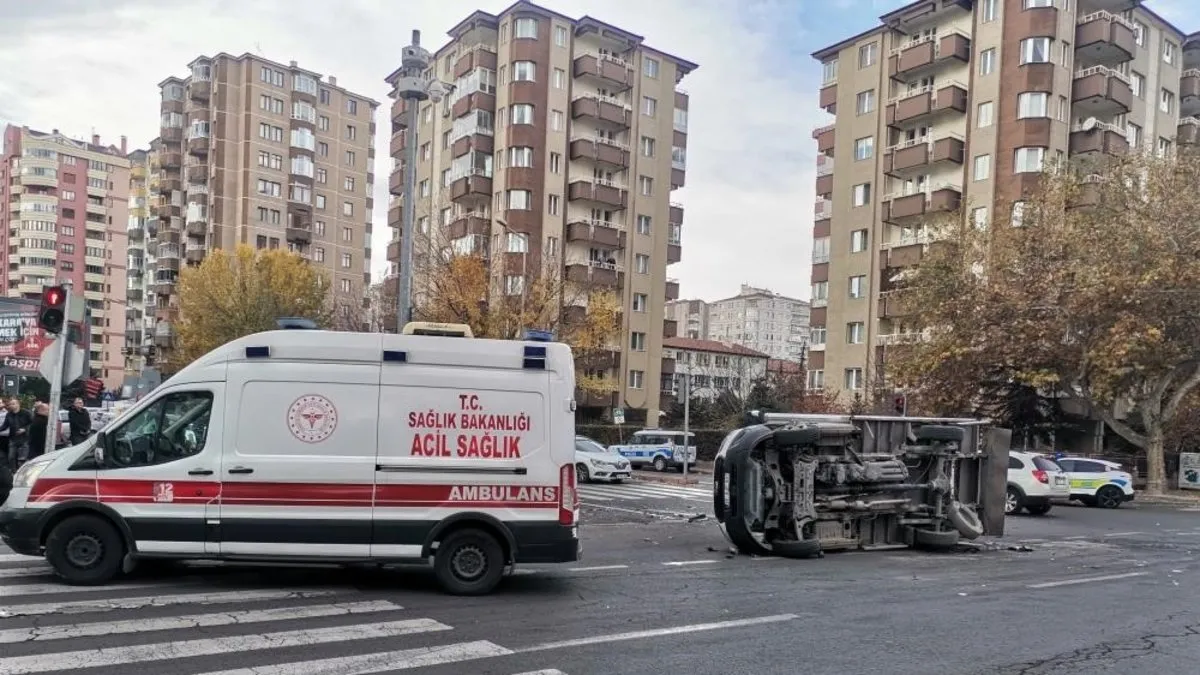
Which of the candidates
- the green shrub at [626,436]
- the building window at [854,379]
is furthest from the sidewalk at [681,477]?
the building window at [854,379]

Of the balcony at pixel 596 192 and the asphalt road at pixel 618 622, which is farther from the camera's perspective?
the balcony at pixel 596 192

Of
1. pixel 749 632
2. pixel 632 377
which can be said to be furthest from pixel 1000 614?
pixel 632 377

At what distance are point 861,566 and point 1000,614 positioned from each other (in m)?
3.21

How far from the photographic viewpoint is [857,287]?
5256cm

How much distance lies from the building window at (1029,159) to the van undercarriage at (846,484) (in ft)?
116

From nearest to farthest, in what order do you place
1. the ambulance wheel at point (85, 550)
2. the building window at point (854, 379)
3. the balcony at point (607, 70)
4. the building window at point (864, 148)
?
the ambulance wheel at point (85, 550) → the building window at point (854, 379) → the building window at point (864, 148) → the balcony at point (607, 70)

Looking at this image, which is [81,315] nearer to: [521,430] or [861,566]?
[521,430]

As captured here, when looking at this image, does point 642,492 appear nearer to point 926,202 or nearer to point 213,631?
point 213,631

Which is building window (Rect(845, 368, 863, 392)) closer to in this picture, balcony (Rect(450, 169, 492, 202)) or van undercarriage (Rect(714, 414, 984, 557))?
balcony (Rect(450, 169, 492, 202))

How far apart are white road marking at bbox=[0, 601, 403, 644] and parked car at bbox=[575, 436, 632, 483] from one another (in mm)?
18575

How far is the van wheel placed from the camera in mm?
8883

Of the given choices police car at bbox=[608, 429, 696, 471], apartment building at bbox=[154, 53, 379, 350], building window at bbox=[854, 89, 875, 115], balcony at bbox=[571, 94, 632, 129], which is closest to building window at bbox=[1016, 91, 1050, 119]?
building window at bbox=[854, 89, 875, 115]

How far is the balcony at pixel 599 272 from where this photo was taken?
53688mm

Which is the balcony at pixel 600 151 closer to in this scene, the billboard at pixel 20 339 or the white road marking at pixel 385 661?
the billboard at pixel 20 339
